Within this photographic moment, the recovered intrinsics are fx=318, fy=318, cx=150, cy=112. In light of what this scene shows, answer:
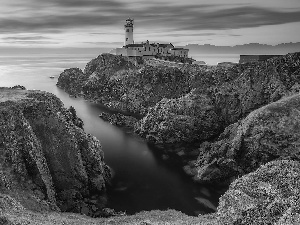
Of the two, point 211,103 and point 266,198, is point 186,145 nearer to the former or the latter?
point 211,103

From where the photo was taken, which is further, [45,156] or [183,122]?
[183,122]

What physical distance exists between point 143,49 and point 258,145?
11732cm

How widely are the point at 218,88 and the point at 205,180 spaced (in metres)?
43.2

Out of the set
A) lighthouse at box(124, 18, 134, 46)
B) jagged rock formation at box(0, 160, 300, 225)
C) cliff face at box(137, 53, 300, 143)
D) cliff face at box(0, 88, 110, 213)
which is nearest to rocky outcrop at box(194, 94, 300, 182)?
cliff face at box(137, 53, 300, 143)

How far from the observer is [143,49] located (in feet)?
579

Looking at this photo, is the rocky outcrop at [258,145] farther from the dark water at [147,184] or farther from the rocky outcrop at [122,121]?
the rocky outcrop at [122,121]

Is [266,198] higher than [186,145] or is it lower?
higher

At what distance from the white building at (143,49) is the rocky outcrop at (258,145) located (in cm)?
11031

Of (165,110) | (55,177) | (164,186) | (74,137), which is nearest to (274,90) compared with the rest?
(165,110)

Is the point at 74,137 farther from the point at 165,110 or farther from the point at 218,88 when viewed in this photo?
the point at 218,88

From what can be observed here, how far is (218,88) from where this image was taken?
346 feet

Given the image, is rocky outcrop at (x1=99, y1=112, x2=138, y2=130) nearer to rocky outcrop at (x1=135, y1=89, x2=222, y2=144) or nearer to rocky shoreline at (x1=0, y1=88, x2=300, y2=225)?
rocky outcrop at (x1=135, y1=89, x2=222, y2=144)

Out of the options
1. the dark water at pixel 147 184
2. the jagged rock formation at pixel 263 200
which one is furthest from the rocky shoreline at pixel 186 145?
the dark water at pixel 147 184

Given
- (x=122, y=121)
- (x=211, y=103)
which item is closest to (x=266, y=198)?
(x=211, y=103)
